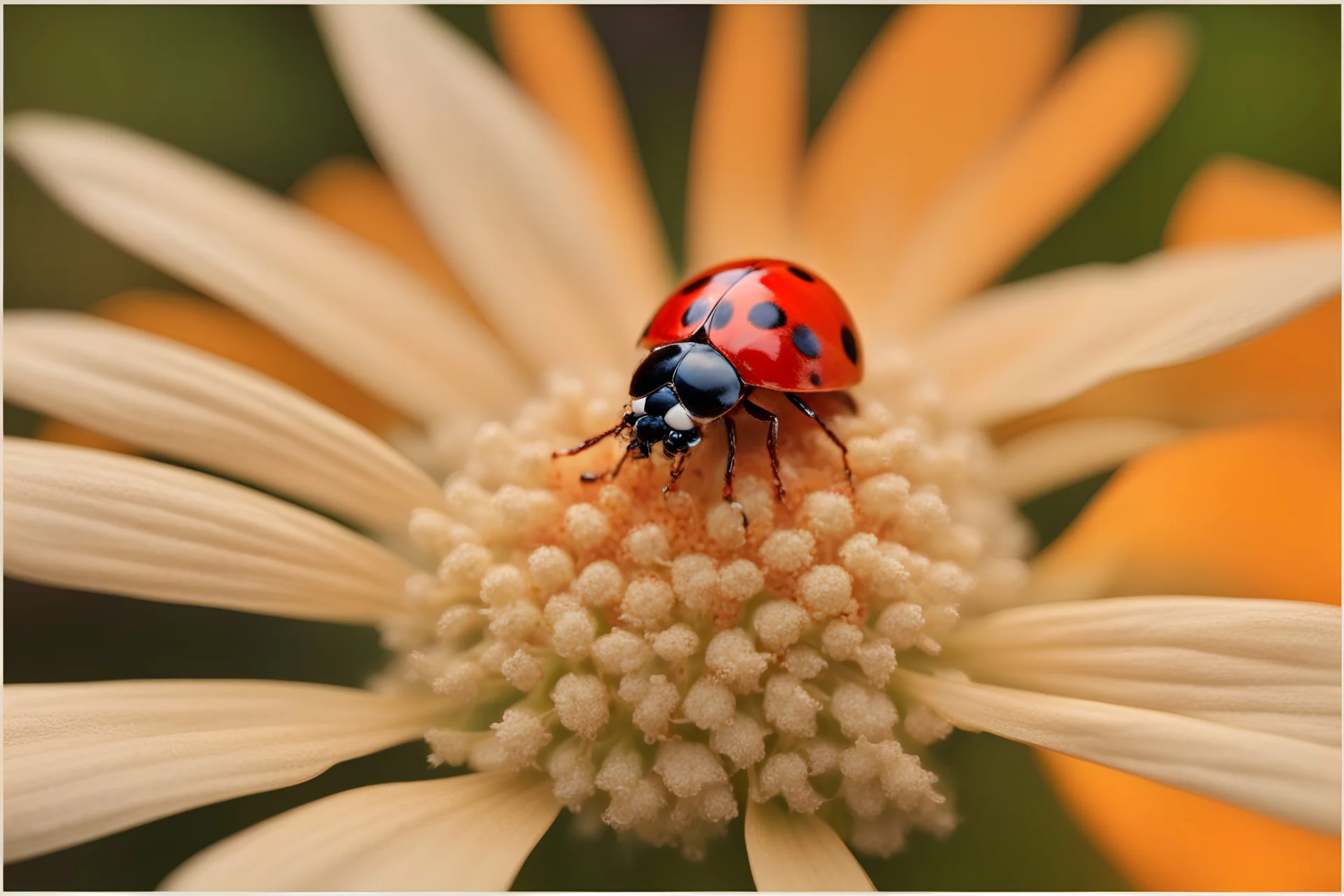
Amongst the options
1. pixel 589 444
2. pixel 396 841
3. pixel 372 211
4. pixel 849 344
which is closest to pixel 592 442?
pixel 589 444

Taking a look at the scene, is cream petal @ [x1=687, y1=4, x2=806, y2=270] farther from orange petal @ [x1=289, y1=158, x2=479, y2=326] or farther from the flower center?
the flower center

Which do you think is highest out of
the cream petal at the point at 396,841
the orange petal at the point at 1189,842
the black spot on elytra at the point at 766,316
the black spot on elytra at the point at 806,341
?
the black spot on elytra at the point at 766,316

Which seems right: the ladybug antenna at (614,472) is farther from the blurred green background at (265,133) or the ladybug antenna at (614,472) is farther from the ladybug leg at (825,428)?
the blurred green background at (265,133)

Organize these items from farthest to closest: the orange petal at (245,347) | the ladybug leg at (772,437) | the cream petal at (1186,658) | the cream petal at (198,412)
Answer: the orange petal at (245,347), the cream petal at (198,412), the ladybug leg at (772,437), the cream petal at (1186,658)

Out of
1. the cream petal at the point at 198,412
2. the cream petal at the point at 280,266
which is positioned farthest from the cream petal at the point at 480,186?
the cream petal at the point at 198,412

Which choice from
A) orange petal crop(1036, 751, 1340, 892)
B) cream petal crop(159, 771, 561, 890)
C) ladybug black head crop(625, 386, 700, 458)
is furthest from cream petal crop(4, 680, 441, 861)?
orange petal crop(1036, 751, 1340, 892)
